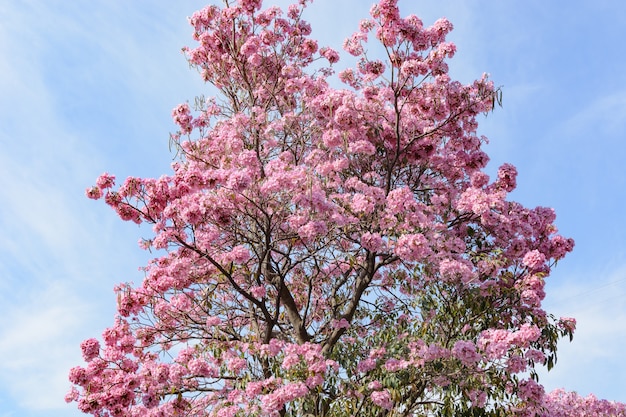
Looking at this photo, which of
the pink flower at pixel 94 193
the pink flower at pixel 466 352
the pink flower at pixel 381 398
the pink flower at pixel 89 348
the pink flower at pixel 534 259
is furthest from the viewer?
the pink flower at pixel 534 259

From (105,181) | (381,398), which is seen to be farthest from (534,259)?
(105,181)

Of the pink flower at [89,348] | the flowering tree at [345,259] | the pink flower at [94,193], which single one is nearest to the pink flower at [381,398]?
the flowering tree at [345,259]

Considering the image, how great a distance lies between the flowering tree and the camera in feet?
32.0

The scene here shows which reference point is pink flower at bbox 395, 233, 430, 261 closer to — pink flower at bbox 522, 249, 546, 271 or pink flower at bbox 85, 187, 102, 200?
pink flower at bbox 522, 249, 546, 271

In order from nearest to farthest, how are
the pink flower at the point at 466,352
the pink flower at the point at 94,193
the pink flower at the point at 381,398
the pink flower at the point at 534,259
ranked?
the pink flower at the point at 466,352 → the pink flower at the point at 381,398 → the pink flower at the point at 94,193 → the pink flower at the point at 534,259

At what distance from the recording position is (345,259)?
11.5 metres

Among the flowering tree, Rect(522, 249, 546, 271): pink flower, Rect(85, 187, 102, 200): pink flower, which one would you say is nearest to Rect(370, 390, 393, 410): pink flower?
the flowering tree

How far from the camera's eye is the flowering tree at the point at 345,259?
9.75 metres

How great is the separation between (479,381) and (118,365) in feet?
18.6

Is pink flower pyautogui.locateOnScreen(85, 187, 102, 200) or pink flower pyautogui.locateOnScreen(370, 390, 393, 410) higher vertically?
pink flower pyautogui.locateOnScreen(85, 187, 102, 200)

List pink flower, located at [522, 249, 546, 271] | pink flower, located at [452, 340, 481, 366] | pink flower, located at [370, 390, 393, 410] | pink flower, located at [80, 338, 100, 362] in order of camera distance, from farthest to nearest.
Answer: pink flower, located at [522, 249, 546, 271] < pink flower, located at [80, 338, 100, 362] < pink flower, located at [370, 390, 393, 410] < pink flower, located at [452, 340, 481, 366]

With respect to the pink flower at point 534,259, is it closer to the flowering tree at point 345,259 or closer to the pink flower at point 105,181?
the flowering tree at point 345,259

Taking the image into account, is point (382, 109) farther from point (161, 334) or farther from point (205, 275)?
point (161, 334)

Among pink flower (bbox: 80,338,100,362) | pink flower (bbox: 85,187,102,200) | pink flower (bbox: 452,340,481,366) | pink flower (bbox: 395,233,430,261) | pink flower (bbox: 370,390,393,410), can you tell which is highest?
pink flower (bbox: 85,187,102,200)
